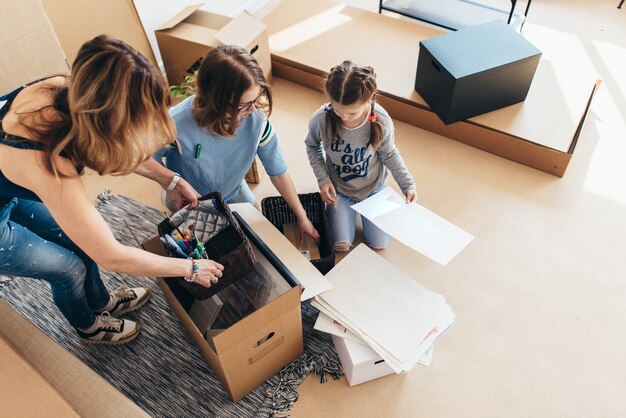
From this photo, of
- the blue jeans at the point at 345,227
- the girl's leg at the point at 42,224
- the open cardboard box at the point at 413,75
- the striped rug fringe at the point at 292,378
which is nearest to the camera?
the girl's leg at the point at 42,224

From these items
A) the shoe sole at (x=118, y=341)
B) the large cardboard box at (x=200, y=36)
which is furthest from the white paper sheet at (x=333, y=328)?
the large cardboard box at (x=200, y=36)

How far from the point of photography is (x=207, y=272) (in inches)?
53.1

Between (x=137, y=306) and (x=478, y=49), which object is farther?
(x=478, y=49)

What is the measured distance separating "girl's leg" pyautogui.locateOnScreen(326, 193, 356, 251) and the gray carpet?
0.29m

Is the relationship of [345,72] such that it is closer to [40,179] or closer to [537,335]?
[40,179]

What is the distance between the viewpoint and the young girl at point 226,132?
135cm

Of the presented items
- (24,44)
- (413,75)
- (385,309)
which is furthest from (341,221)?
(24,44)

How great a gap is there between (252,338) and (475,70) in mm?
1429

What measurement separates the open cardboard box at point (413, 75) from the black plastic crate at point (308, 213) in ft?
2.54

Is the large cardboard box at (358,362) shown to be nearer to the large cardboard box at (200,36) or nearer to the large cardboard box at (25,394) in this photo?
the large cardboard box at (25,394)

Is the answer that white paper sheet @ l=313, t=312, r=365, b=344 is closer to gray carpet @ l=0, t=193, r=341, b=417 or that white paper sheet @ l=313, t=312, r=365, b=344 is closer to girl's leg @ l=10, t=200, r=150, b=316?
gray carpet @ l=0, t=193, r=341, b=417

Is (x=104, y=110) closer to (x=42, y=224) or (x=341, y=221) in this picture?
(x=42, y=224)

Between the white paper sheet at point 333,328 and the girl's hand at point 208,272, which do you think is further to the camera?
the white paper sheet at point 333,328

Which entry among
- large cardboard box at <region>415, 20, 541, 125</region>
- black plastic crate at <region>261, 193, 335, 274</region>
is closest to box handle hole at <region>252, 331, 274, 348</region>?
black plastic crate at <region>261, 193, 335, 274</region>
